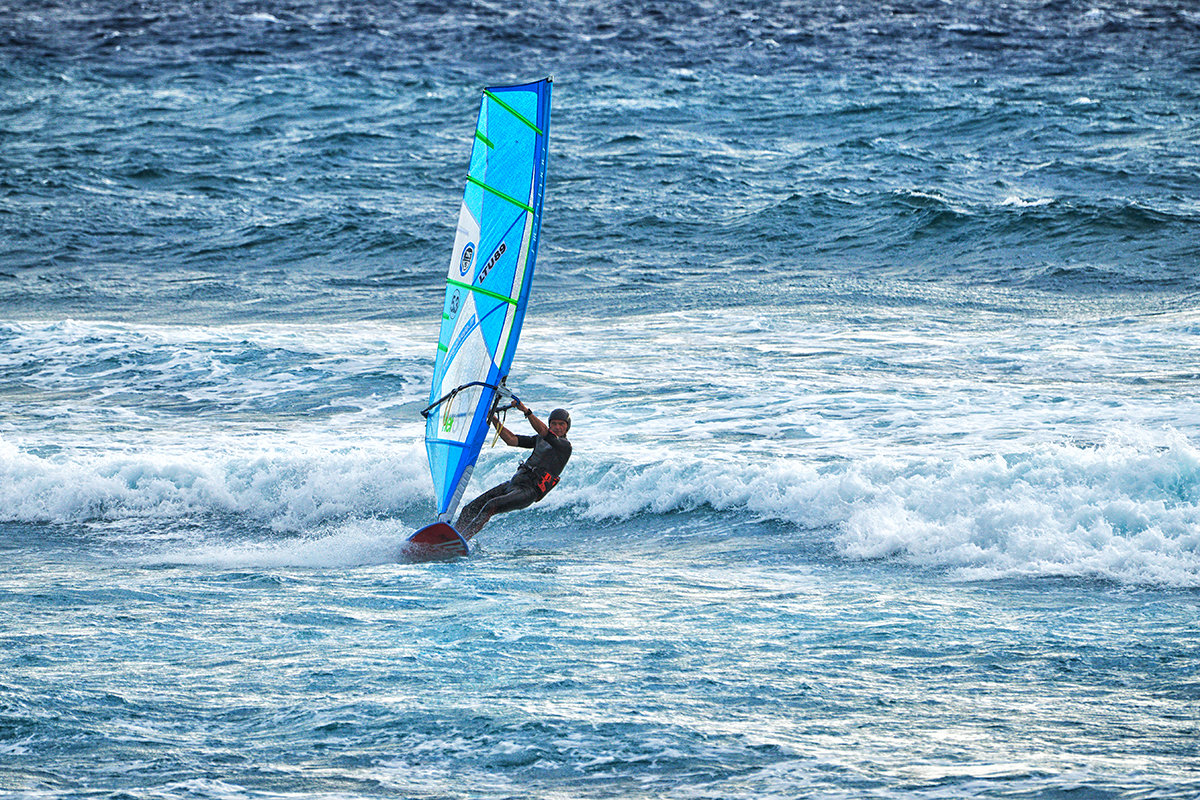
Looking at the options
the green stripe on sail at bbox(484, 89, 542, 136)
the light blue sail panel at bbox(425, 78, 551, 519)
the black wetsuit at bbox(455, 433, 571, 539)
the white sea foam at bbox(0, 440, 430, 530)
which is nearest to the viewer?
the green stripe on sail at bbox(484, 89, 542, 136)

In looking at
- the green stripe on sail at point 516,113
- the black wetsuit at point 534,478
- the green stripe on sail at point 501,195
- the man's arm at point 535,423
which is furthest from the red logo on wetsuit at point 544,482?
the green stripe on sail at point 516,113

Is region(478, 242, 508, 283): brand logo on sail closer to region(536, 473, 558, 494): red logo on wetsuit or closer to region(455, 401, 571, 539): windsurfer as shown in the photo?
region(455, 401, 571, 539): windsurfer

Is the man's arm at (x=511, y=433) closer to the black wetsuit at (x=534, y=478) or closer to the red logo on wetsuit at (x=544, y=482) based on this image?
the black wetsuit at (x=534, y=478)

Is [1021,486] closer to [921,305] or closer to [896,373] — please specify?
[896,373]

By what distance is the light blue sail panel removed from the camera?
10.6 m

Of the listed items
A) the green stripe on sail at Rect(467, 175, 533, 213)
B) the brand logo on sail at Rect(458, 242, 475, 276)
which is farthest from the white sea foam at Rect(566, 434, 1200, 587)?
the green stripe on sail at Rect(467, 175, 533, 213)

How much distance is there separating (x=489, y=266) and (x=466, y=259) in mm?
218

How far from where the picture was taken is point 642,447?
14609 millimetres

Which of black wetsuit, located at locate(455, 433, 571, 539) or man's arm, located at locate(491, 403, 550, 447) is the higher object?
man's arm, located at locate(491, 403, 550, 447)

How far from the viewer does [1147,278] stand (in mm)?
21125

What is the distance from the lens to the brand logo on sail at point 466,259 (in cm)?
1080

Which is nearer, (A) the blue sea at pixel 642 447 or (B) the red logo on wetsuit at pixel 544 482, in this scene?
(A) the blue sea at pixel 642 447

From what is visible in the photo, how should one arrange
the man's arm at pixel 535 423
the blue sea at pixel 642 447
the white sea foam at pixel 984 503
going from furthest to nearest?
the white sea foam at pixel 984 503 → the man's arm at pixel 535 423 → the blue sea at pixel 642 447

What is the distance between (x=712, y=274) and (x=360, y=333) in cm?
623
